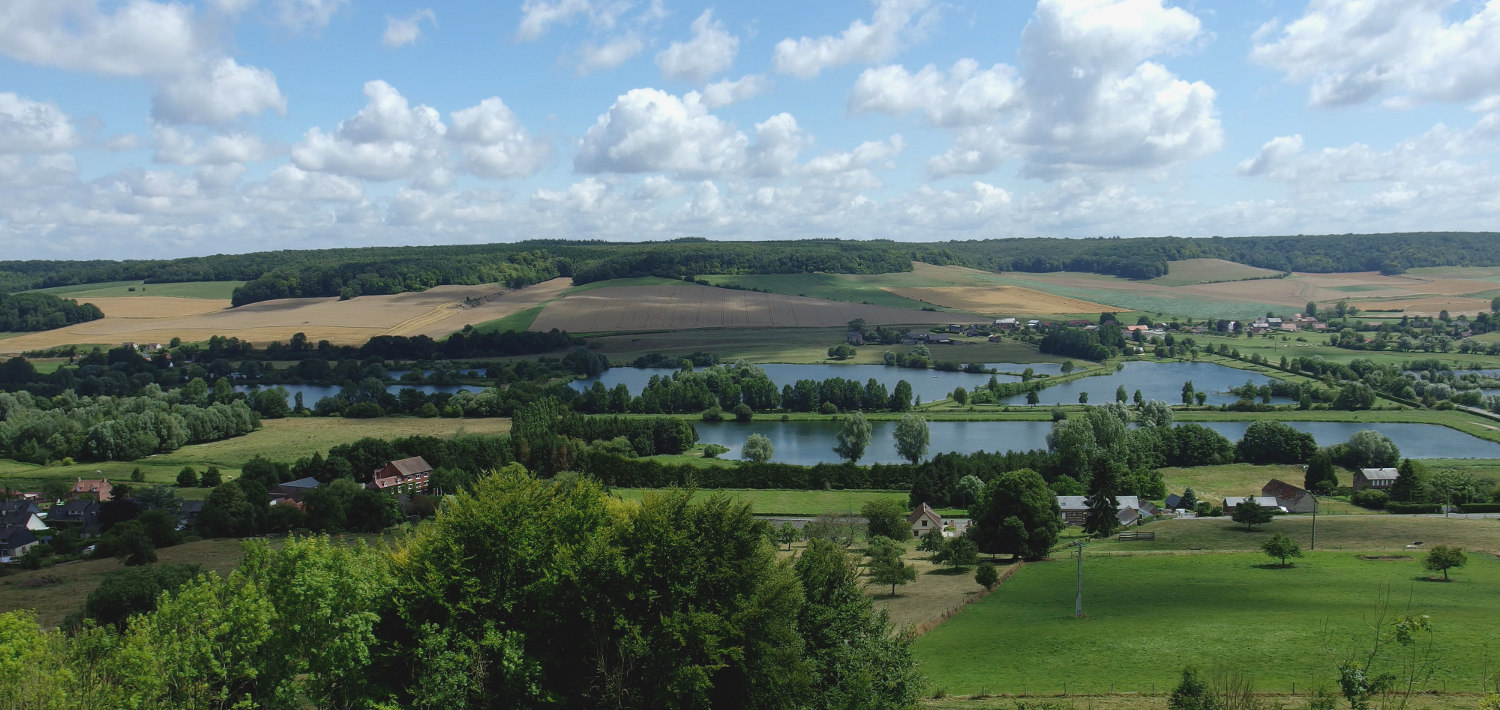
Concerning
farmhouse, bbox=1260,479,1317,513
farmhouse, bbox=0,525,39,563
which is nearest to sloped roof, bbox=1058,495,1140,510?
farmhouse, bbox=1260,479,1317,513

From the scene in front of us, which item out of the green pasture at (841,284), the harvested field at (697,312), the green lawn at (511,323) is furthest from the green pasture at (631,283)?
the green lawn at (511,323)

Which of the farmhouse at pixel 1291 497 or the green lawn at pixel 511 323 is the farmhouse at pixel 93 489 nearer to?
the green lawn at pixel 511 323

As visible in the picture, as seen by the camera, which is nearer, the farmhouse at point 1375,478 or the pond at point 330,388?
the farmhouse at point 1375,478

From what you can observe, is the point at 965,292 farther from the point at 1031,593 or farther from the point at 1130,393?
the point at 1031,593

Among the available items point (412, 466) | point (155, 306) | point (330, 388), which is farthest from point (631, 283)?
point (412, 466)

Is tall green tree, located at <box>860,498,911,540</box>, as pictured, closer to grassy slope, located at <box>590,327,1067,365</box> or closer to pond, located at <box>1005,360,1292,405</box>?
pond, located at <box>1005,360,1292,405</box>

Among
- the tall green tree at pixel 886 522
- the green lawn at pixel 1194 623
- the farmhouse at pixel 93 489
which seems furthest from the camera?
the farmhouse at pixel 93 489

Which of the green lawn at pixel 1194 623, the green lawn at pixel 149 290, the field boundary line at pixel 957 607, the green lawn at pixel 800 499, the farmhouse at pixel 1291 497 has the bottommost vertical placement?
the green lawn at pixel 800 499
